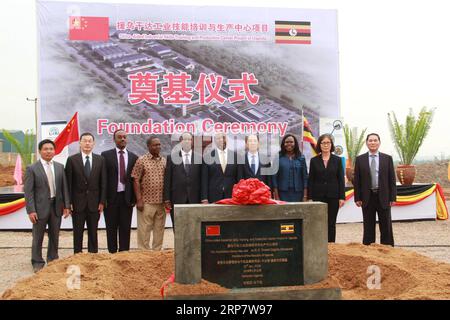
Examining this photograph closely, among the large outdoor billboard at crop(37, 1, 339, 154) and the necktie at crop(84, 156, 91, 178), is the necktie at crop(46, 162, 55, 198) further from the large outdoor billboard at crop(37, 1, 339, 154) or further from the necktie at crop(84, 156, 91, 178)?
the large outdoor billboard at crop(37, 1, 339, 154)

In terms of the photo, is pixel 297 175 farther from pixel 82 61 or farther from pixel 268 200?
pixel 82 61

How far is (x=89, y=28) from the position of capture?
24.9 feet

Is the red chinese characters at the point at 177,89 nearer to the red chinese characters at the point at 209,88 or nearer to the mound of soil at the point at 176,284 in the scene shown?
the red chinese characters at the point at 209,88

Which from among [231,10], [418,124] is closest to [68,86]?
[231,10]

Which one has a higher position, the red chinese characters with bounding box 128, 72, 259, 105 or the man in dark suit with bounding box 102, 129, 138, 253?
the red chinese characters with bounding box 128, 72, 259, 105

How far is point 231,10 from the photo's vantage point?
7902 mm

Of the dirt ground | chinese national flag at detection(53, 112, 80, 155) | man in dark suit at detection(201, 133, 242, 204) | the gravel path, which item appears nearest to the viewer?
the dirt ground

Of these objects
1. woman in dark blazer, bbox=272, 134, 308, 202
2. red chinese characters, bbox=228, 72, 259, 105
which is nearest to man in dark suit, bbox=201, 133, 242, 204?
woman in dark blazer, bbox=272, 134, 308, 202

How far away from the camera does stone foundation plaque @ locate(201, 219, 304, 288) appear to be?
2756mm

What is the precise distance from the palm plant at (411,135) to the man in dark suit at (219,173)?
5.76 metres

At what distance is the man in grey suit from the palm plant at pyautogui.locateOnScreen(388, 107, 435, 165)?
693 cm

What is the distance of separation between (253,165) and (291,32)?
4.71 meters

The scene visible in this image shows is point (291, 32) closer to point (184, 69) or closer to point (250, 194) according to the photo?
point (184, 69)

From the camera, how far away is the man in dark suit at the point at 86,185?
13.9 ft
